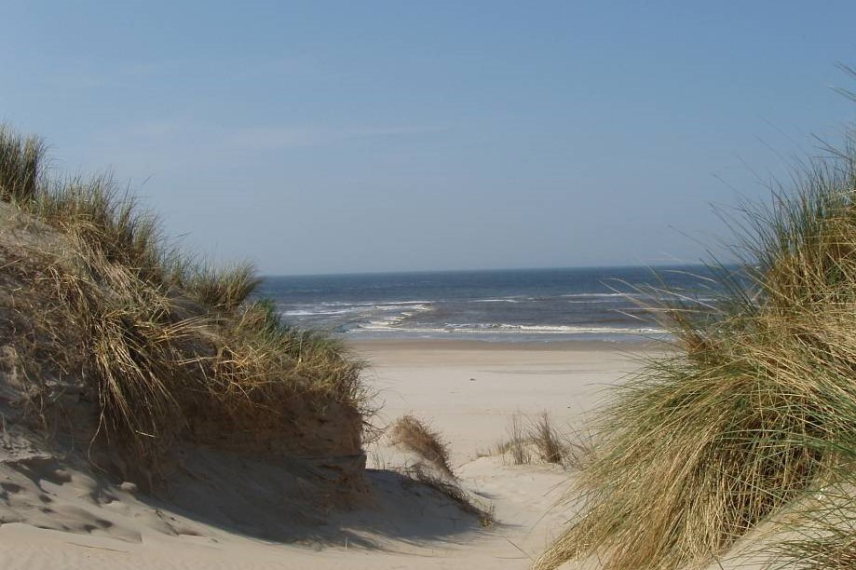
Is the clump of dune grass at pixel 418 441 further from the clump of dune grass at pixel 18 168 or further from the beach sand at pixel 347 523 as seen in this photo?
the clump of dune grass at pixel 18 168

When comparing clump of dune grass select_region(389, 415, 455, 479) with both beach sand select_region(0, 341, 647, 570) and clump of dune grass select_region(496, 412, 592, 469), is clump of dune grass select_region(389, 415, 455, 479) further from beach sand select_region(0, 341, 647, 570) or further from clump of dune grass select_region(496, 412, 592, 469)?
clump of dune grass select_region(496, 412, 592, 469)

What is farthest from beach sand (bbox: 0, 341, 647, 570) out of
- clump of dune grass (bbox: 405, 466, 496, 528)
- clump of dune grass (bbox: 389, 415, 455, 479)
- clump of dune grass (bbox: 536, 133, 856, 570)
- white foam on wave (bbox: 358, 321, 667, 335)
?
white foam on wave (bbox: 358, 321, 667, 335)

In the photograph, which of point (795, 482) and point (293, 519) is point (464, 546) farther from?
point (795, 482)

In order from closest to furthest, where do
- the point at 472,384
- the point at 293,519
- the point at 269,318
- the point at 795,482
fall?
1. the point at 795,482
2. the point at 293,519
3. the point at 269,318
4. the point at 472,384

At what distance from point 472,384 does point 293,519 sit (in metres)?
14.1

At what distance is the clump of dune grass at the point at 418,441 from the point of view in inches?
429

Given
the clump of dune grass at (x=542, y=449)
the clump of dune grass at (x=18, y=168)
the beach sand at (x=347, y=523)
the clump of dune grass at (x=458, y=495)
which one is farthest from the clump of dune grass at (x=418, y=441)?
the clump of dune grass at (x=18, y=168)

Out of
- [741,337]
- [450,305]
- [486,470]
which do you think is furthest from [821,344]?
[450,305]

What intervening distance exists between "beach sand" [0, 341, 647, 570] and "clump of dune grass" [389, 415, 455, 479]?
274 millimetres

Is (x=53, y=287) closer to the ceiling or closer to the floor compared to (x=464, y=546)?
closer to the ceiling

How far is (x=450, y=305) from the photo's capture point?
65.2m

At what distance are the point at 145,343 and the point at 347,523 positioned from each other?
2452mm

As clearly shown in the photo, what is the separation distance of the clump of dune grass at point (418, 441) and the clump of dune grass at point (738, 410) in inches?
223

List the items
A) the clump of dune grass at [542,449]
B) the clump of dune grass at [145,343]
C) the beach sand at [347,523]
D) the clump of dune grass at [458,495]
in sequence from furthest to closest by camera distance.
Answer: the clump of dune grass at [542,449], the clump of dune grass at [458,495], the clump of dune grass at [145,343], the beach sand at [347,523]
